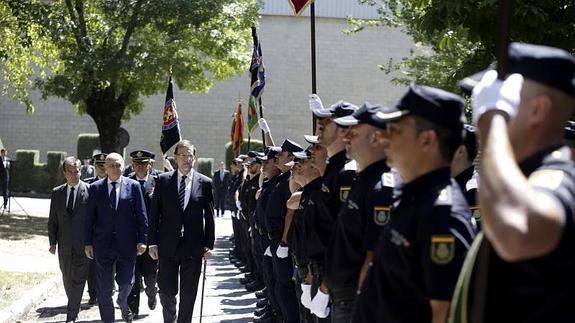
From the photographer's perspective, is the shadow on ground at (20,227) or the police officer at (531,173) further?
the shadow on ground at (20,227)

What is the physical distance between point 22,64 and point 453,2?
19.0 metres

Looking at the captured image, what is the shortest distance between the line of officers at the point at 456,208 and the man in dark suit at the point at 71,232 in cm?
495

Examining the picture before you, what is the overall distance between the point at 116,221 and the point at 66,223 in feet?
3.64

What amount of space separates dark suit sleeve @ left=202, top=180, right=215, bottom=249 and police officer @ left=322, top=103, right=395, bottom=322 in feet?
15.0

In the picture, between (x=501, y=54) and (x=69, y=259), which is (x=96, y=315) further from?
(x=501, y=54)

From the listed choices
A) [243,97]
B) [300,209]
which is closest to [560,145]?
[300,209]

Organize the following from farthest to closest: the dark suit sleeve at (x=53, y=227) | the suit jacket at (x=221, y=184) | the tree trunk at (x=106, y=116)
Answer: the suit jacket at (x=221, y=184)
the tree trunk at (x=106, y=116)
the dark suit sleeve at (x=53, y=227)

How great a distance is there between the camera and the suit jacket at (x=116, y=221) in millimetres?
10680

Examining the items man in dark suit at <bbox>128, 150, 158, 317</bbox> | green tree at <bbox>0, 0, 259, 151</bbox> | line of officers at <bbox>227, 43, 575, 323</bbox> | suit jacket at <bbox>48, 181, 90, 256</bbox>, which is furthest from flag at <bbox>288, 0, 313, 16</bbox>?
green tree at <bbox>0, 0, 259, 151</bbox>

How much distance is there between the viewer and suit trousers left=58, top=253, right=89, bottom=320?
36.0 ft

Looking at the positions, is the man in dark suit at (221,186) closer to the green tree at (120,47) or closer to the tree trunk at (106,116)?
the green tree at (120,47)

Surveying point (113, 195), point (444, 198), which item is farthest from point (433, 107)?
point (113, 195)

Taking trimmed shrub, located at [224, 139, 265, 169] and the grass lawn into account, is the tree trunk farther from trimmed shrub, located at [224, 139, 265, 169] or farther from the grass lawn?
the grass lawn

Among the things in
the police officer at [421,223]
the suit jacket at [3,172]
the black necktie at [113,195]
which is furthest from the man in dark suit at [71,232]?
the suit jacket at [3,172]
